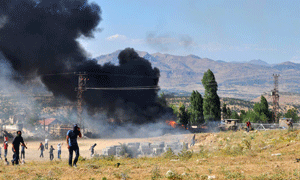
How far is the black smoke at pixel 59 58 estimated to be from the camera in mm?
63100

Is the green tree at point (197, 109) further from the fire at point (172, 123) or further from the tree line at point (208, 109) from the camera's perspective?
the fire at point (172, 123)

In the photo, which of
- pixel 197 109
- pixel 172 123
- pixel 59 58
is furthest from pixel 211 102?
pixel 59 58

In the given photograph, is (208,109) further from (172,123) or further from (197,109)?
(172,123)

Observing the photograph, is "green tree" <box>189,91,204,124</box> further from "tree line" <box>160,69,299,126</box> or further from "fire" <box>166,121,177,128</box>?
"fire" <box>166,121,177,128</box>

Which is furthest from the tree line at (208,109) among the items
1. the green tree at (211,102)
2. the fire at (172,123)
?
the fire at (172,123)

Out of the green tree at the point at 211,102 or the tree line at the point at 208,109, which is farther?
the tree line at the point at 208,109

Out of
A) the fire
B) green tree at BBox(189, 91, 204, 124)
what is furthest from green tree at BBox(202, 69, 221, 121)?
the fire

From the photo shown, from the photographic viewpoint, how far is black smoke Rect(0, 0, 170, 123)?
6310cm

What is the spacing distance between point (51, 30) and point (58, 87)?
13.3 metres

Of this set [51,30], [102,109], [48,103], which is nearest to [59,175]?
[102,109]

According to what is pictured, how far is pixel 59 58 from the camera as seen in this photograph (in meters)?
67.8

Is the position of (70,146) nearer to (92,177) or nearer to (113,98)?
(92,177)

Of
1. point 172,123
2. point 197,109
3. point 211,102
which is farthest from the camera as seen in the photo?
point 197,109

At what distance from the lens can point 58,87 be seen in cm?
6712
